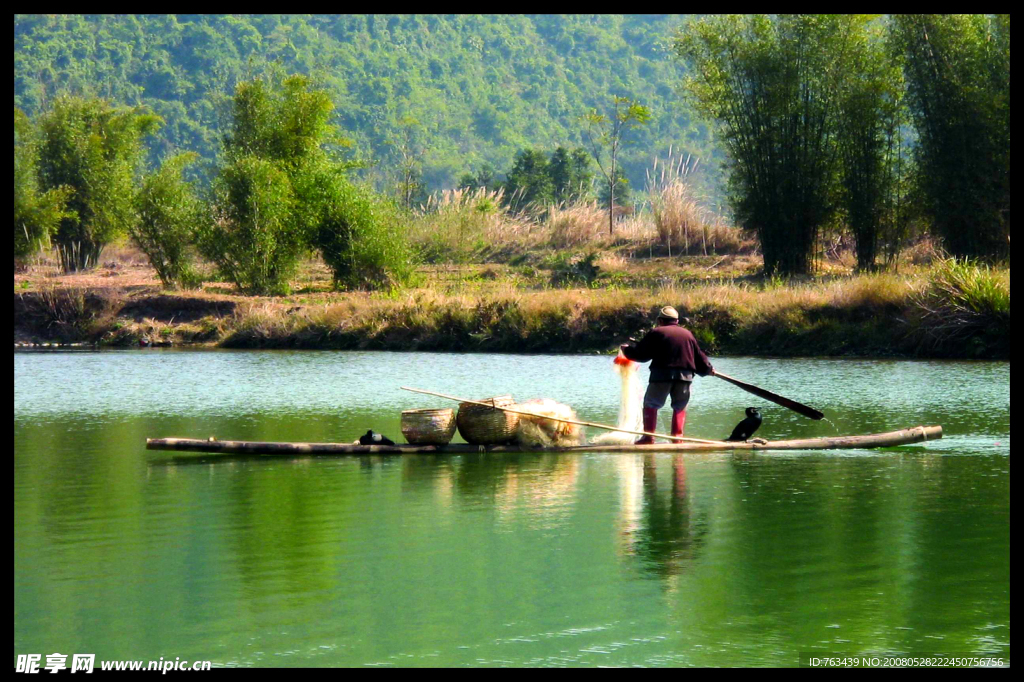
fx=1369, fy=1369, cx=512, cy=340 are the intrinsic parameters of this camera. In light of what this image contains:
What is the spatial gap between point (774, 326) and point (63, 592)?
69.2 ft

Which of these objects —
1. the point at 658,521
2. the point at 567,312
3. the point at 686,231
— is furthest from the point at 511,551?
the point at 686,231

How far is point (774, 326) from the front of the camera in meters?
27.8

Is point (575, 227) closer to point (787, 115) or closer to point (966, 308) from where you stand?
point (787, 115)

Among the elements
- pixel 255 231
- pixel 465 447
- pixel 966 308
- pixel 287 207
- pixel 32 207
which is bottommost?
pixel 465 447

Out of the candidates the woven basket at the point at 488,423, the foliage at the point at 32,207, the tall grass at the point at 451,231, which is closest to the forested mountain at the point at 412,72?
the foliage at the point at 32,207

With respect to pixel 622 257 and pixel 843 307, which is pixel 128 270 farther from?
pixel 843 307

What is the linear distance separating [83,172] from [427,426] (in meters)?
35.8

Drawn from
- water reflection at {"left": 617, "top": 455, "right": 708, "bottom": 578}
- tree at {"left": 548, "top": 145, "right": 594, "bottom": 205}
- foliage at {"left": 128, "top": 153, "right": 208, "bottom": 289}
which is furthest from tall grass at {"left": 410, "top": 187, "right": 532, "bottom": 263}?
water reflection at {"left": 617, "top": 455, "right": 708, "bottom": 578}

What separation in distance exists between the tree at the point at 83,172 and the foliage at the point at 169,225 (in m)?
5.13

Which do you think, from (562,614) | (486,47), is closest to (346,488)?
(562,614)

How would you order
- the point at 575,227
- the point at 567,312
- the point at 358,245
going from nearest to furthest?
the point at 567,312 → the point at 358,245 → the point at 575,227

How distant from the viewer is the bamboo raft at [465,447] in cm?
1303

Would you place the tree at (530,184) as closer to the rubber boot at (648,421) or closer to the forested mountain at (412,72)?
the forested mountain at (412,72)

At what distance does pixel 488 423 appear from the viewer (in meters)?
13.4
